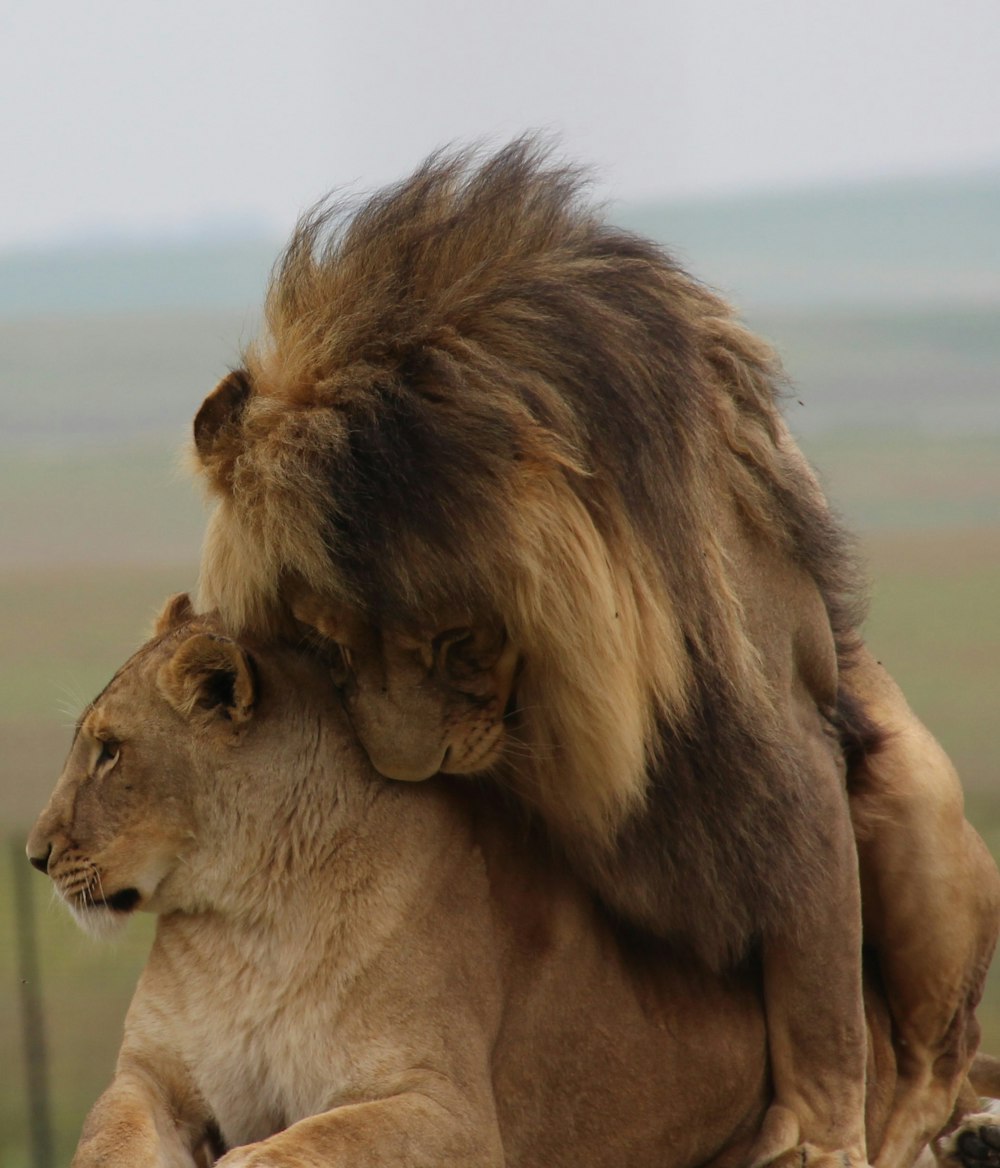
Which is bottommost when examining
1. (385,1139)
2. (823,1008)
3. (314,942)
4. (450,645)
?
(823,1008)

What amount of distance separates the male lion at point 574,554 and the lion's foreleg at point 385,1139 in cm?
47

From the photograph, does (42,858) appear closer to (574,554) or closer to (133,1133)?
(133,1133)

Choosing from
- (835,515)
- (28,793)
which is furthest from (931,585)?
(835,515)

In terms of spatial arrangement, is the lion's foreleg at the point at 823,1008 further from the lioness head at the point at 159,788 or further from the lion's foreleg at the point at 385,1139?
the lioness head at the point at 159,788

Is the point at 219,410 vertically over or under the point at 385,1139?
over

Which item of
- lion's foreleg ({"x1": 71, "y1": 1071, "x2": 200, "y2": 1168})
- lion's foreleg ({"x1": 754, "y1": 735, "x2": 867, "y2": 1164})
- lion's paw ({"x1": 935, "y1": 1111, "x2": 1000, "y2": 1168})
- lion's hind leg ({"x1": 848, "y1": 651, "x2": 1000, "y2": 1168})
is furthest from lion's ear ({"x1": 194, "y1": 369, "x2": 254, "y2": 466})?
lion's paw ({"x1": 935, "y1": 1111, "x2": 1000, "y2": 1168})

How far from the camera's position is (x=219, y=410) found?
2744mm

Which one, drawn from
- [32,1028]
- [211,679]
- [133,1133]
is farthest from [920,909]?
[32,1028]

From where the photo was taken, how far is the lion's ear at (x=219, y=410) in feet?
8.95

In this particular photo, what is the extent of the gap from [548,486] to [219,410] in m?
0.50

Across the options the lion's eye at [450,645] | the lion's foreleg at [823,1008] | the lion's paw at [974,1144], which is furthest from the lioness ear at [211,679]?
the lion's paw at [974,1144]

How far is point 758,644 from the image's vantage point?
3000 mm

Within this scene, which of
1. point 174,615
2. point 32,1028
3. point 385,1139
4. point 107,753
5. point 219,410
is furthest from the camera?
point 32,1028

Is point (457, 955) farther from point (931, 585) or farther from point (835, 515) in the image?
point (931, 585)
